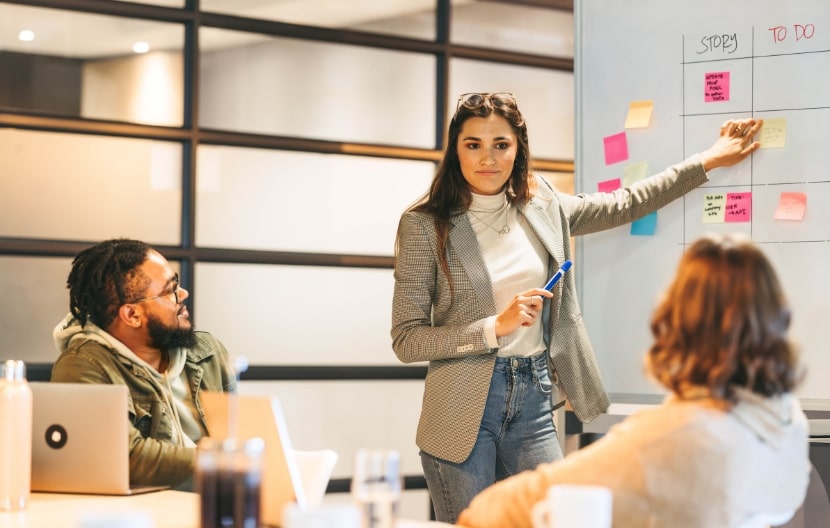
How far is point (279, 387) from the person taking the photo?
3.84 m

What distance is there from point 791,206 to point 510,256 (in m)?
0.69

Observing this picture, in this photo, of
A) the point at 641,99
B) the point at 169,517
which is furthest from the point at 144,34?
the point at 169,517

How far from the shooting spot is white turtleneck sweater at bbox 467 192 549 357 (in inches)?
104

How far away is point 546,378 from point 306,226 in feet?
4.90

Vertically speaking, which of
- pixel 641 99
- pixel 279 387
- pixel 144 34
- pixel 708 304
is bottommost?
pixel 279 387

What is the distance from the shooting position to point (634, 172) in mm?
2885

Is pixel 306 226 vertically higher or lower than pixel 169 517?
higher

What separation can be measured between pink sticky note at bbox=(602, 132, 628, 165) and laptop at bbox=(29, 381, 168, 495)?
4.91ft

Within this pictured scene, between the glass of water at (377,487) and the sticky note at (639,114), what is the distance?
5.67ft

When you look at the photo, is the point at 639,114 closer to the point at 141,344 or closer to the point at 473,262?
the point at 473,262

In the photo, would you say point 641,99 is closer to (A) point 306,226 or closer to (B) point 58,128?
(A) point 306,226

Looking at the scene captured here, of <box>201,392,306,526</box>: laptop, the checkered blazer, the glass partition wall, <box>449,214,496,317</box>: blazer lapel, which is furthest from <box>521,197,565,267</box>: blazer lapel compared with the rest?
the glass partition wall

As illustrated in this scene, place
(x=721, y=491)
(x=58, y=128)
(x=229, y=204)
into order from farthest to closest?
1. (x=229, y=204)
2. (x=58, y=128)
3. (x=721, y=491)

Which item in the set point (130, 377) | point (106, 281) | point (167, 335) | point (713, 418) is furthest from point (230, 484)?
point (106, 281)
